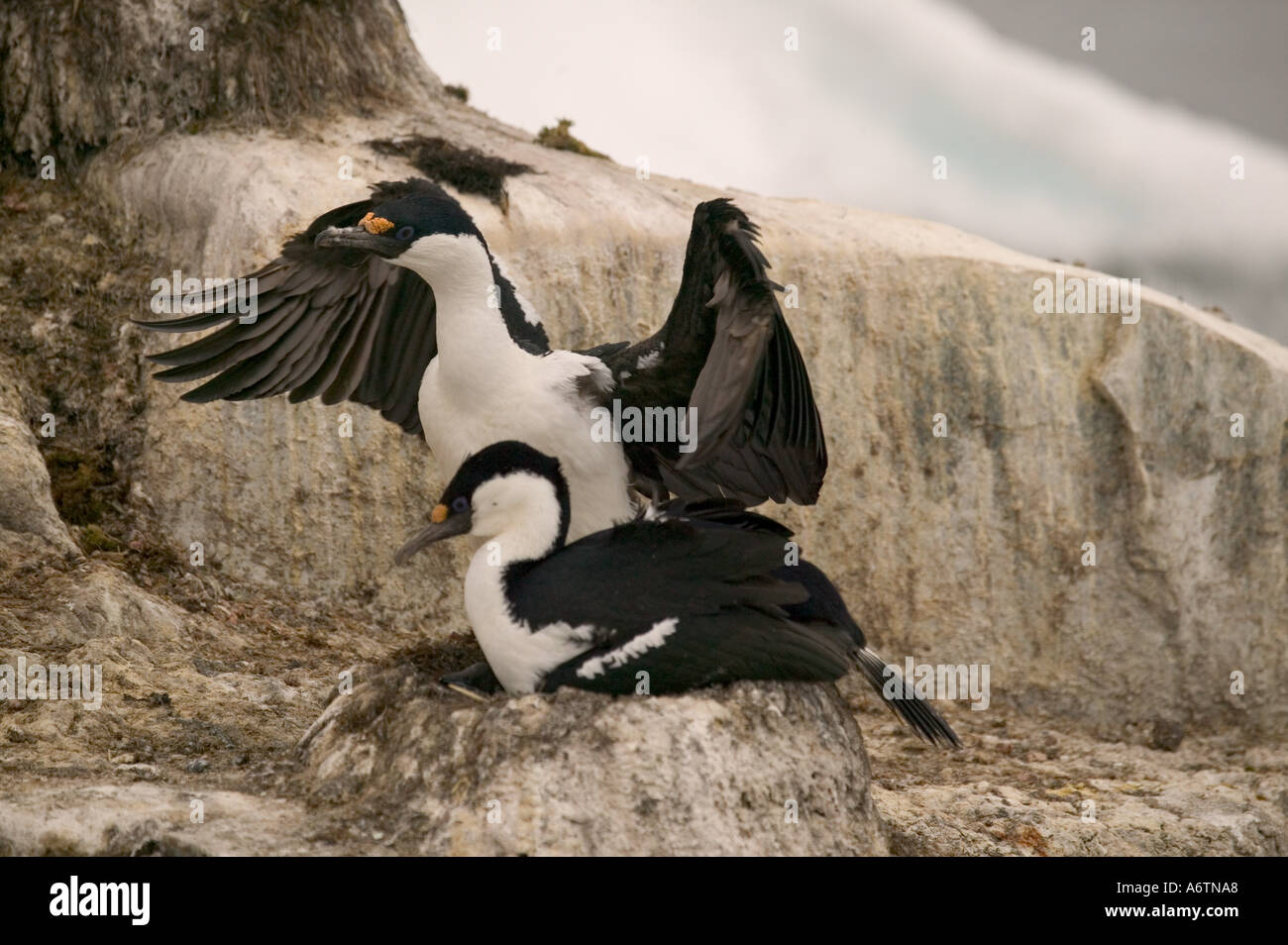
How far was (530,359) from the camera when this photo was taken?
7.75m

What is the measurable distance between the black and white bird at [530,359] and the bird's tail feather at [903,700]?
1007 millimetres

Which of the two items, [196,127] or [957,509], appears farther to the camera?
[957,509]

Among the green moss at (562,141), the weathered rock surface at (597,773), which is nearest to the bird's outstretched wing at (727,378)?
the weathered rock surface at (597,773)

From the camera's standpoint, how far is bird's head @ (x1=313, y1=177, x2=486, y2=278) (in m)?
7.48

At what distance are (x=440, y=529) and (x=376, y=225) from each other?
171 cm

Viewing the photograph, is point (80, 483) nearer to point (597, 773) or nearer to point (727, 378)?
point (727, 378)

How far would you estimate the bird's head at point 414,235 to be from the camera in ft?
24.5

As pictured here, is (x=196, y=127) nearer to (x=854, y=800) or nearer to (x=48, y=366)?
(x=48, y=366)

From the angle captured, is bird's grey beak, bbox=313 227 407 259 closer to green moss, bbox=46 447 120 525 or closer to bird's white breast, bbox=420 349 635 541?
bird's white breast, bbox=420 349 635 541

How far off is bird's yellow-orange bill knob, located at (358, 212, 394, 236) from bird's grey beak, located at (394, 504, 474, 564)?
5.15ft

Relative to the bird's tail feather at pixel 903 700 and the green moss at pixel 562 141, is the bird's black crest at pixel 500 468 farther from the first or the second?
the green moss at pixel 562 141

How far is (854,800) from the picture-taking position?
6863mm
